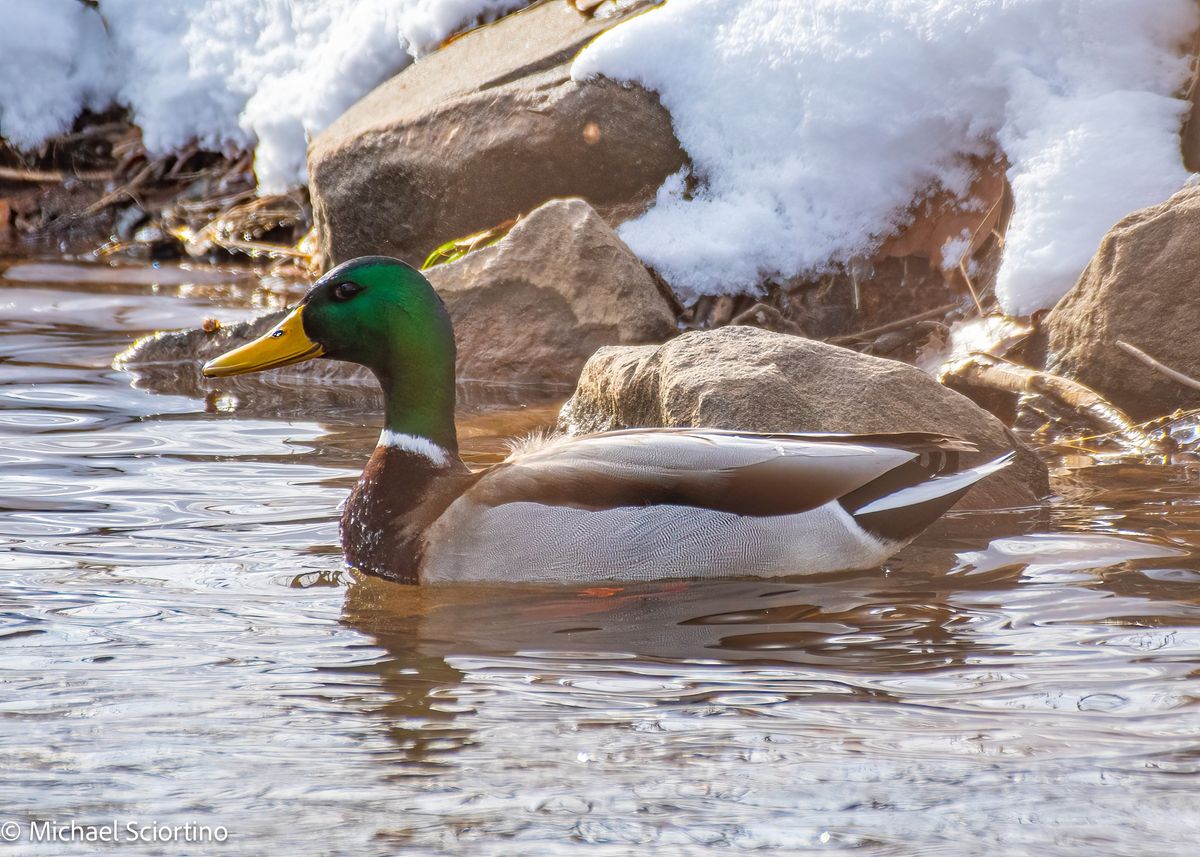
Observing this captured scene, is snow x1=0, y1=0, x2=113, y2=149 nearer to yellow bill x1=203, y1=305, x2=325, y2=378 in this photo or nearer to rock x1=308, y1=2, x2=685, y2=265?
rock x1=308, y1=2, x2=685, y2=265

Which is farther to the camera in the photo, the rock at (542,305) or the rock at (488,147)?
the rock at (488,147)

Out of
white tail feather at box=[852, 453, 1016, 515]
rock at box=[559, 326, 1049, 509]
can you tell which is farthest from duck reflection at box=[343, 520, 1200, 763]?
rock at box=[559, 326, 1049, 509]

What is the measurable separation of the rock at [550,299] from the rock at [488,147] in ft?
2.65

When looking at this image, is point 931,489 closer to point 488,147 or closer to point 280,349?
point 280,349

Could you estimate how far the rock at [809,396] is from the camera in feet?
16.3

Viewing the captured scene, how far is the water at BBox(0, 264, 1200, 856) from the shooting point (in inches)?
106

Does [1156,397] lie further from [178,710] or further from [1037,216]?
[178,710]

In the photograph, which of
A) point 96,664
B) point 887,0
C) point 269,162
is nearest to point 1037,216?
point 887,0

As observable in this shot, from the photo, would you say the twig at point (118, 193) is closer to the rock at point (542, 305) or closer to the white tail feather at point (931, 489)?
the rock at point (542, 305)

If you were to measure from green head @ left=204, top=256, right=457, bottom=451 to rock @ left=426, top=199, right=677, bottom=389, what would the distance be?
2486 mm

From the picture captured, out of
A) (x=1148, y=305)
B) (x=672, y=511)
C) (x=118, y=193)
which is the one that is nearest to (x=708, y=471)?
(x=672, y=511)

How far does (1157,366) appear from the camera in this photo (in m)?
5.73

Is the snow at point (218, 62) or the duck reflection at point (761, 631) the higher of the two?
the snow at point (218, 62)

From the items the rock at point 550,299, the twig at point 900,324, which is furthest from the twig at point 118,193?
the twig at point 900,324
